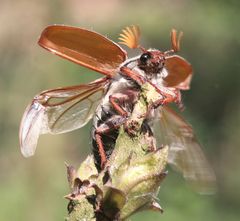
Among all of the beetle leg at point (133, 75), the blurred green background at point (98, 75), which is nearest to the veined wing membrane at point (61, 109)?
the beetle leg at point (133, 75)

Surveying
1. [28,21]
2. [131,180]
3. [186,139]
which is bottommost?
[28,21]

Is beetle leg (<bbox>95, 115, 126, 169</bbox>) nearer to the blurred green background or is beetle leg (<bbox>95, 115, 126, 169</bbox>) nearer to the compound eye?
the compound eye

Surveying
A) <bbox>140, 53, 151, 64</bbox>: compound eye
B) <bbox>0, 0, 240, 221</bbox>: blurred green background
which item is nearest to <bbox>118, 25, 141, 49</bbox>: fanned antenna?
<bbox>140, 53, 151, 64</bbox>: compound eye

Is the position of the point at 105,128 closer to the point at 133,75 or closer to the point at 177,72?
the point at 133,75

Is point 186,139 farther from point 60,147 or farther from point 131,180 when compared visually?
point 60,147

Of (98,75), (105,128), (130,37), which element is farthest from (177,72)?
(98,75)

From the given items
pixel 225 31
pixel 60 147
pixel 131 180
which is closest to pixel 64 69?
pixel 60 147
